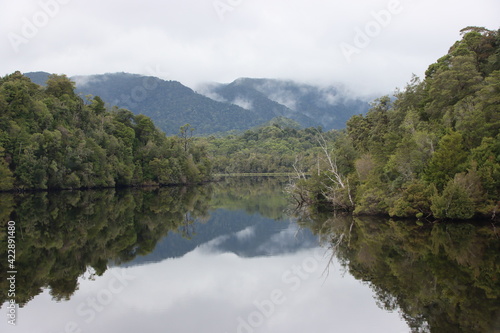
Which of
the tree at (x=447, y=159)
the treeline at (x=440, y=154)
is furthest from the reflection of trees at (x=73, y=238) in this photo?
the tree at (x=447, y=159)

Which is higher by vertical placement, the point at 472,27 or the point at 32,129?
the point at 472,27

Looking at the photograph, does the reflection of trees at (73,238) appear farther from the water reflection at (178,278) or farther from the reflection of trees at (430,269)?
the reflection of trees at (430,269)

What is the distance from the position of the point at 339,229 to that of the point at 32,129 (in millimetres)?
56487

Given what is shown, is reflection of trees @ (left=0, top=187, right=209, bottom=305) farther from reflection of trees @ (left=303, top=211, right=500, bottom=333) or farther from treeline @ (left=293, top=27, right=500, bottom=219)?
treeline @ (left=293, top=27, right=500, bottom=219)

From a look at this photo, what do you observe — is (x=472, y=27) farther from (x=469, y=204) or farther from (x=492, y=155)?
(x=469, y=204)

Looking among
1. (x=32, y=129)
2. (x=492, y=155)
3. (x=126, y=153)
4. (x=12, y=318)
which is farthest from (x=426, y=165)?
(x=126, y=153)

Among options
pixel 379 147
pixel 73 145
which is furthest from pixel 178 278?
pixel 73 145

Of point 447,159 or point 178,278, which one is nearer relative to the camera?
point 178,278

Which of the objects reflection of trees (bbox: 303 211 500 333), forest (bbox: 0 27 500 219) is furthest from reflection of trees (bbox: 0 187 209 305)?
forest (bbox: 0 27 500 219)

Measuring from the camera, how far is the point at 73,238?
95.1 ft

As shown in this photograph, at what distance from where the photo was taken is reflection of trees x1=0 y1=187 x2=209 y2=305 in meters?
19.1

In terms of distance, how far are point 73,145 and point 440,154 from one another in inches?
2451

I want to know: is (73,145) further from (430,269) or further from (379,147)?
(430,269)

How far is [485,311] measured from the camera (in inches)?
562
